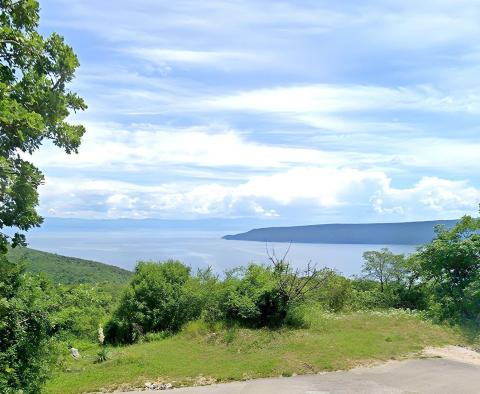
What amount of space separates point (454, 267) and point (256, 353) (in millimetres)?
12482

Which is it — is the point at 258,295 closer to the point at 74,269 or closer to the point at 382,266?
the point at 382,266

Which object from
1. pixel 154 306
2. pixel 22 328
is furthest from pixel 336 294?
pixel 22 328

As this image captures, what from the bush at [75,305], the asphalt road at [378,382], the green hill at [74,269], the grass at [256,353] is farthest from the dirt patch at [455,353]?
the green hill at [74,269]

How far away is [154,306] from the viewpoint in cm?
2492

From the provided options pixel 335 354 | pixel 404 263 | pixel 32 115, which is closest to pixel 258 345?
pixel 335 354

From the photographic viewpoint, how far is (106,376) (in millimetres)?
14930

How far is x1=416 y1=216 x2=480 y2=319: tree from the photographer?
69.5 feet

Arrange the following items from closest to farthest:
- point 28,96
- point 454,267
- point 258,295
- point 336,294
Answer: point 28,96
point 258,295
point 454,267
point 336,294

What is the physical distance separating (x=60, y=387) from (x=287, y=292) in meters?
10.0

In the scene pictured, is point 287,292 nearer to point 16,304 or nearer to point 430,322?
point 430,322

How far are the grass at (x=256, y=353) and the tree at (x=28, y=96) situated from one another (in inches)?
223

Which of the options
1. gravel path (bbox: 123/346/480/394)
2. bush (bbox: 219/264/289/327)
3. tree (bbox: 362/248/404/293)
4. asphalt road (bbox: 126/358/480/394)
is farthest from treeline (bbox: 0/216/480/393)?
asphalt road (bbox: 126/358/480/394)

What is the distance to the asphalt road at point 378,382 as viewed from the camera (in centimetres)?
1223

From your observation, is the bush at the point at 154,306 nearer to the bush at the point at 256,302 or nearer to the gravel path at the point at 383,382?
the bush at the point at 256,302
